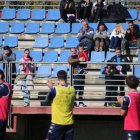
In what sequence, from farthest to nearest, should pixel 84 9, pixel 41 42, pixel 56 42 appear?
pixel 84 9 < pixel 41 42 < pixel 56 42

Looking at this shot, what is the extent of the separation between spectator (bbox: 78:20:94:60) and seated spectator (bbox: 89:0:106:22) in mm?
1494

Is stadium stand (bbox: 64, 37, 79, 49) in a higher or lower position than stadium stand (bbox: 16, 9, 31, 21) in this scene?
lower

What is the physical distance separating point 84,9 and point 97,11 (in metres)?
0.54

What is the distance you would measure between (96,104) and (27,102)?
174 centimetres

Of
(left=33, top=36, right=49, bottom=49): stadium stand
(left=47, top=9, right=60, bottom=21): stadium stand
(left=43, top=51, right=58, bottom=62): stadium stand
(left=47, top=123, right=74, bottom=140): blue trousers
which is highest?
(left=47, top=9, right=60, bottom=21): stadium stand

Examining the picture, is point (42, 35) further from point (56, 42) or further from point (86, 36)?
point (86, 36)

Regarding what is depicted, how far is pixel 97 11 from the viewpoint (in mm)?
18234

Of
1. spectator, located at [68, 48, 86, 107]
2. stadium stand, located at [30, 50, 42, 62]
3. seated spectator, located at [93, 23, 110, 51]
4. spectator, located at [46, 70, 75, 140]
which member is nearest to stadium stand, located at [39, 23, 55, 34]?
stadium stand, located at [30, 50, 42, 62]

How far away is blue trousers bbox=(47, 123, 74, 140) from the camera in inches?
399

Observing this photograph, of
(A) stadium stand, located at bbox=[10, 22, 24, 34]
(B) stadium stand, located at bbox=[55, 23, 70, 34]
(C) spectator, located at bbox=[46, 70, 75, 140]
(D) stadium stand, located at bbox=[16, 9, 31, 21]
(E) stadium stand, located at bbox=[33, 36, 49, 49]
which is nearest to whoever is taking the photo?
(C) spectator, located at bbox=[46, 70, 75, 140]

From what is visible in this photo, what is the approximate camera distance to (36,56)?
55.7 ft

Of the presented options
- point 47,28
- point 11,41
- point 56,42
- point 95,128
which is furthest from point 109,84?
point 47,28

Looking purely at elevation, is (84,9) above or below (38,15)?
above

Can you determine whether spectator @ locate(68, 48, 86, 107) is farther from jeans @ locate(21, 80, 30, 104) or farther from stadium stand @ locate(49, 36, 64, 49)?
stadium stand @ locate(49, 36, 64, 49)
